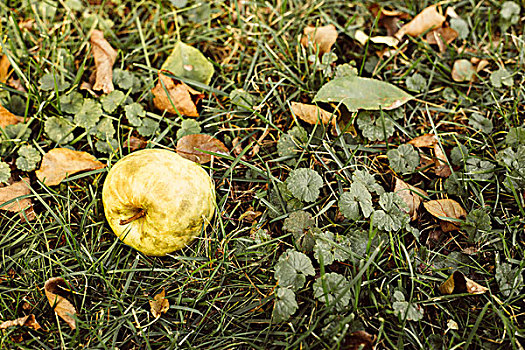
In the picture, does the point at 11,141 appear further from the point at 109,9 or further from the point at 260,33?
the point at 260,33

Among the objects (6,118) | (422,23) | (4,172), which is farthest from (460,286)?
(6,118)

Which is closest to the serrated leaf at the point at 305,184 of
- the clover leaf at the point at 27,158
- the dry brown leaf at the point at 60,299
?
the dry brown leaf at the point at 60,299

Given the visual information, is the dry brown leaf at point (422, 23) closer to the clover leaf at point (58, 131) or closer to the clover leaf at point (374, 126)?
the clover leaf at point (374, 126)

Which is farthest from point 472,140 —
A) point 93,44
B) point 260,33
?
point 93,44

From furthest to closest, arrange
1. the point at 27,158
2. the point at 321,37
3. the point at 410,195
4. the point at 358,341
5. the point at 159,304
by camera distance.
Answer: the point at 321,37 → the point at 27,158 → the point at 410,195 → the point at 159,304 → the point at 358,341

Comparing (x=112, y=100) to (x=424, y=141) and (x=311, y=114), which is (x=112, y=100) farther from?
(x=424, y=141)
